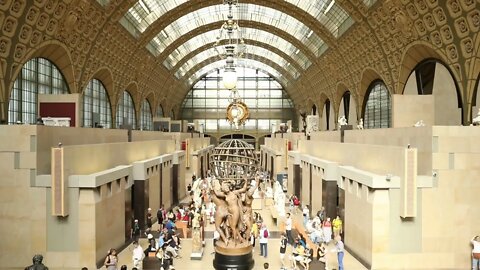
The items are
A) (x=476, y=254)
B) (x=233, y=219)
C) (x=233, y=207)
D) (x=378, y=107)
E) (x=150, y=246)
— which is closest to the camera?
(x=233, y=219)

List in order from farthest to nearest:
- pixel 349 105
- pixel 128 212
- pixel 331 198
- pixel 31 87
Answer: pixel 349 105
pixel 31 87
pixel 331 198
pixel 128 212

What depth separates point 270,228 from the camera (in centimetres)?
2083

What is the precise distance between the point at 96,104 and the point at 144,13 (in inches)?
289

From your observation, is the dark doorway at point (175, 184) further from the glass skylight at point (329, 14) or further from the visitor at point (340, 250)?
the visitor at point (340, 250)

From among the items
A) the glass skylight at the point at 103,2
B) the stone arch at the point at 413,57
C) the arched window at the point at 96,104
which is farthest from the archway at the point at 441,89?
the arched window at the point at 96,104

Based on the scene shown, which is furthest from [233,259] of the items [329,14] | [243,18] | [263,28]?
[243,18]

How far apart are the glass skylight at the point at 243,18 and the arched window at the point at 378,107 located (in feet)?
24.1

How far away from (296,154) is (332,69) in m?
15.6

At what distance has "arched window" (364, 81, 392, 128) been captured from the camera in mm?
33781

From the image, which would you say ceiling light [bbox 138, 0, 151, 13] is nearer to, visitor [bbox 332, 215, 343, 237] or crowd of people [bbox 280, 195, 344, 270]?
crowd of people [bbox 280, 195, 344, 270]

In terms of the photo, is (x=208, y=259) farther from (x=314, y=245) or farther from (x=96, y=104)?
(x=96, y=104)

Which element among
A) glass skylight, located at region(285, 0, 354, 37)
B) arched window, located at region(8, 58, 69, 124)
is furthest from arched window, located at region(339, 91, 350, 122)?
arched window, located at region(8, 58, 69, 124)

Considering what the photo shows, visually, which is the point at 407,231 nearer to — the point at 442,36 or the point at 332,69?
the point at 442,36

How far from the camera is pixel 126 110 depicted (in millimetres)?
42562
